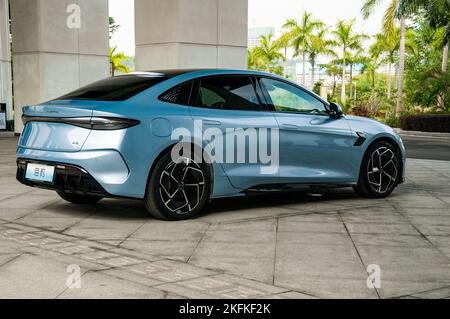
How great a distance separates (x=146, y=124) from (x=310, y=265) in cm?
221

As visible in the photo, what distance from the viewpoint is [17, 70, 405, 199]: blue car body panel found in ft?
20.7

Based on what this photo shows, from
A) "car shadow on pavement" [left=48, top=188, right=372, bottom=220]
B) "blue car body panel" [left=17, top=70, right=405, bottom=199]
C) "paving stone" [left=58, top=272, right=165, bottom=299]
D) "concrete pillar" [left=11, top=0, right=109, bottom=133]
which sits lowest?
"car shadow on pavement" [left=48, top=188, right=372, bottom=220]

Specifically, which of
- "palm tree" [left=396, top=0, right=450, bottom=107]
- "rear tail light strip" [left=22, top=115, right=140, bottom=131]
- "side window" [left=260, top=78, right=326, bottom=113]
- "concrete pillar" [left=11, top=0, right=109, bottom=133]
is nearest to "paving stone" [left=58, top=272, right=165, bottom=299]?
"rear tail light strip" [left=22, top=115, right=140, bottom=131]

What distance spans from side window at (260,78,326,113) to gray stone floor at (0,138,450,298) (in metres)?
1.11

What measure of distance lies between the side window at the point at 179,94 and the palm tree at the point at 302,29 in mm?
61034

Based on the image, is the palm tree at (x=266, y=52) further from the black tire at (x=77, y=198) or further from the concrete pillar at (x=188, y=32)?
the black tire at (x=77, y=198)

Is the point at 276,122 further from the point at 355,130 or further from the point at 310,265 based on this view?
the point at 310,265

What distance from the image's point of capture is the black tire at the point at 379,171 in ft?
27.2

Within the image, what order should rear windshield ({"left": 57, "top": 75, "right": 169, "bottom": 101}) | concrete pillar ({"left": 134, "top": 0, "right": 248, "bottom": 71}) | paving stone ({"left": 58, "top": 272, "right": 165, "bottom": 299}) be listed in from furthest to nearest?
concrete pillar ({"left": 134, "top": 0, "right": 248, "bottom": 71})
rear windshield ({"left": 57, "top": 75, "right": 169, "bottom": 101})
paving stone ({"left": 58, "top": 272, "right": 165, "bottom": 299})

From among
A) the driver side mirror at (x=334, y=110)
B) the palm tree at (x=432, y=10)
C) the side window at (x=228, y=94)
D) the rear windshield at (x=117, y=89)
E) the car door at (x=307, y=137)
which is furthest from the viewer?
the palm tree at (x=432, y=10)

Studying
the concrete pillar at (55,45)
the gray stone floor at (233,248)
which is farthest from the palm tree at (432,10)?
the gray stone floor at (233,248)

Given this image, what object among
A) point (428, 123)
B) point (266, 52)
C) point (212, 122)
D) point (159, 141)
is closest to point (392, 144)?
point (212, 122)

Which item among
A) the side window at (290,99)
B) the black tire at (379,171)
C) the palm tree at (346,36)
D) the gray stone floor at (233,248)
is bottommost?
the gray stone floor at (233,248)

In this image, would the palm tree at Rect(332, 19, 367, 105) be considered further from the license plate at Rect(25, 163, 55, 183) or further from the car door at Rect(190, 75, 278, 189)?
the license plate at Rect(25, 163, 55, 183)
